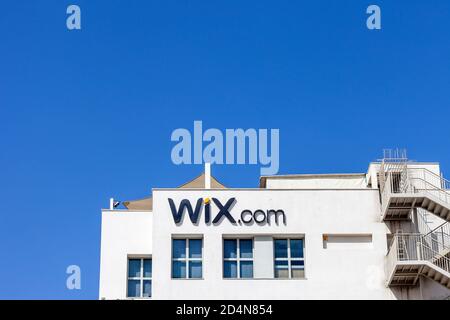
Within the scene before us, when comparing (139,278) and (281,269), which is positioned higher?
(281,269)

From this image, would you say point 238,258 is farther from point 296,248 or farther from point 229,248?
point 296,248

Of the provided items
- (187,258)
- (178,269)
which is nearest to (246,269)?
(187,258)

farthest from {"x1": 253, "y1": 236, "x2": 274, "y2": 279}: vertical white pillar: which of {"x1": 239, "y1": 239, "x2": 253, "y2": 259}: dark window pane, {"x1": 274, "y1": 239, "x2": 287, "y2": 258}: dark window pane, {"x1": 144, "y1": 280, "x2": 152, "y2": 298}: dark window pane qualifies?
{"x1": 144, "y1": 280, "x2": 152, "y2": 298}: dark window pane

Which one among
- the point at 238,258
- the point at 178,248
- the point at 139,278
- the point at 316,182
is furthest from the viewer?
the point at 316,182

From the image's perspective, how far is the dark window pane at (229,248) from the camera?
38.8 m

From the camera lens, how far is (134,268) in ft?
131

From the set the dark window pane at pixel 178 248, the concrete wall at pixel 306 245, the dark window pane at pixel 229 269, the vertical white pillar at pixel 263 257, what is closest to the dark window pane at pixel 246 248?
the vertical white pillar at pixel 263 257

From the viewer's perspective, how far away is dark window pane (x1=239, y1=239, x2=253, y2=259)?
3884 cm

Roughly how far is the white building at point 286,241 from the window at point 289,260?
44mm

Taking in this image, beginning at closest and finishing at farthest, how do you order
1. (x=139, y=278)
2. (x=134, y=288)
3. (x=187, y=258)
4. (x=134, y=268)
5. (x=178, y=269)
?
1. (x=178, y=269)
2. (x=187, y=258)
3. (x=134, y=288)
4. (x=139, y=278)
5. (x=134, y=268)

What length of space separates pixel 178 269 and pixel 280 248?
15.0 ft

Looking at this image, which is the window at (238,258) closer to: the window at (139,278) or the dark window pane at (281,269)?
the dark window pane at (281,269)

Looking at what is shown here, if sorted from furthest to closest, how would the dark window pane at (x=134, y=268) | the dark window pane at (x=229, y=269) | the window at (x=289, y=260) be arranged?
the dark window pane at (x=134, y=268) → the window at (x=289, y=260) → the dark window pane at (x=229, y=269)
